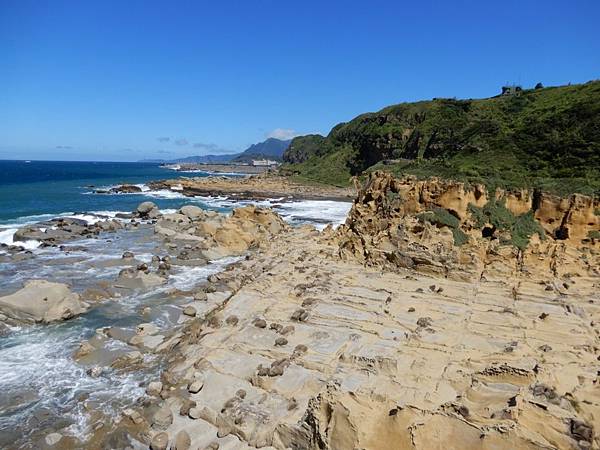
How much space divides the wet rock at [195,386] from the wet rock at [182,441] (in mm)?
1704

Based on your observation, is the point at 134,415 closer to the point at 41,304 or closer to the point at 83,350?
the point at 83,350

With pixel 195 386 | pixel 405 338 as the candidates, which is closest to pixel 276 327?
pixel 195 386

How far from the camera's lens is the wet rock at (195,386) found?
12503 mm

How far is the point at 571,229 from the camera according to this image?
21.7m

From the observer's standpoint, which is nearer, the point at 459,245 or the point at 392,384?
the point at 392,384

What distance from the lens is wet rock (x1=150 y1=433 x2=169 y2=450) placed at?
1038 centimetres

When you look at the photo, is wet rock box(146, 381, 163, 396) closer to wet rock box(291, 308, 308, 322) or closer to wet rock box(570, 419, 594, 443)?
wet rock box(291, 308, 308, 322)

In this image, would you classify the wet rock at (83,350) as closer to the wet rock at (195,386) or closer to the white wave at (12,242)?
the wet rock at (195,386)

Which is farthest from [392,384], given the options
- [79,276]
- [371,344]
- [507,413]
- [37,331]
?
[79,276]

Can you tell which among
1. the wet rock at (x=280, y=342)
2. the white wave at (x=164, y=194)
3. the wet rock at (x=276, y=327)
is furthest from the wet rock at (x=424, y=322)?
the white wave at (x=164, y=194)

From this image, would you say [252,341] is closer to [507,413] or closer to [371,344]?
[371,344]

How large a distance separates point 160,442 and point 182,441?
53cm

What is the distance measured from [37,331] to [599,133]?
31980mm

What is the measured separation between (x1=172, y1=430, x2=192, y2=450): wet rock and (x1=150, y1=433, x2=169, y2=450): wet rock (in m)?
0.24
